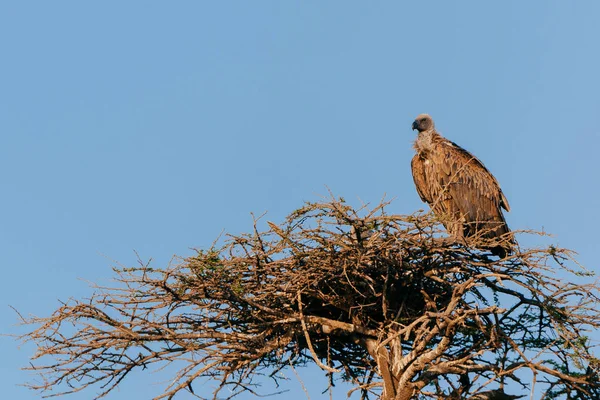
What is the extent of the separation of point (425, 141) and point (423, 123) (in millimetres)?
466

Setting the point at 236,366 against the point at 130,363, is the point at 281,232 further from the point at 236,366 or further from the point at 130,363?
the point at 130,363

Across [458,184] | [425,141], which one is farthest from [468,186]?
[425,141]

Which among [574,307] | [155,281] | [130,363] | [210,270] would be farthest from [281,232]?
[574,307]

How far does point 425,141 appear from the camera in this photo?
41.0ft

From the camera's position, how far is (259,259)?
872 centimetres

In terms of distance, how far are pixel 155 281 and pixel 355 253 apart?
2041 mm

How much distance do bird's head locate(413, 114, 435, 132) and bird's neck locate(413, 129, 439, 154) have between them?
0.30ft

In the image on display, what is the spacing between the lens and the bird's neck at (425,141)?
40.5ft

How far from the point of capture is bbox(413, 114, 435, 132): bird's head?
12812mm

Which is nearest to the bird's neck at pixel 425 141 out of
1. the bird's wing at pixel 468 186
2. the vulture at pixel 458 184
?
the vulture at pixel 458 184

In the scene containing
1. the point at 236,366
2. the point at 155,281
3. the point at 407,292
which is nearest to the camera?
the point at 155,281

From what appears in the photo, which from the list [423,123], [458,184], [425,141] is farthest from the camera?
[423,123]

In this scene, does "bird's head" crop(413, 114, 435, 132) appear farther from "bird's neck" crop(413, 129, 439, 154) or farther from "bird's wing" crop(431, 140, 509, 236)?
"bird's wing" crop(431, 140, 509, 236)

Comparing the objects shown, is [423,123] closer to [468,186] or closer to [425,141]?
[425,141]
